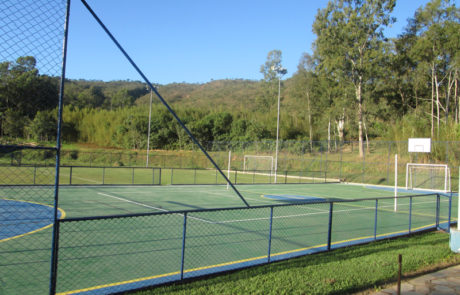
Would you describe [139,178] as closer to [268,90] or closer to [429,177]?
[429,177]

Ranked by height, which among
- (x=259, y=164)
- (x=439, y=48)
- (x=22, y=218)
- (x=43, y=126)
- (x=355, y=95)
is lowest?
(x=22, y=218)

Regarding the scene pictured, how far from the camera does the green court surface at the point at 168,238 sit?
5.93 m

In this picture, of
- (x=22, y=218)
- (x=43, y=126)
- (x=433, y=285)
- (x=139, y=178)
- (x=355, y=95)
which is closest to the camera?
(x=43, y=126)

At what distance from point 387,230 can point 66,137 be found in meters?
53.3

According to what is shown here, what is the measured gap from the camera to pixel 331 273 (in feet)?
19.9

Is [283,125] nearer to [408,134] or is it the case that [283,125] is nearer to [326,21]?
[326,21]

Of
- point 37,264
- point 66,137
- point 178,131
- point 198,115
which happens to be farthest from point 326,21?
point 37,264

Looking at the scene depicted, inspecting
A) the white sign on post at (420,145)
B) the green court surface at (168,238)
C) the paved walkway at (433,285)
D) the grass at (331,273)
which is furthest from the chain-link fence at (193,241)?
the white sign on post at (420,145)

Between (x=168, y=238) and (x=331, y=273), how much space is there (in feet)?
14.4

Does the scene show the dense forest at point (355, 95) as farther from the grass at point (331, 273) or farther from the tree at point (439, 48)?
the grass at point (331, 273)

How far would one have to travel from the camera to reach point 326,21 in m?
46.7

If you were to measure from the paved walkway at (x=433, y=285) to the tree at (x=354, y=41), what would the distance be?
37673mm

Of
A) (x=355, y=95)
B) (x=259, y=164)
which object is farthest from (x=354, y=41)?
(x=259, y=164)

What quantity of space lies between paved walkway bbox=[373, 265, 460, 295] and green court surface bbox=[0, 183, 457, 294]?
2061 millimetres
